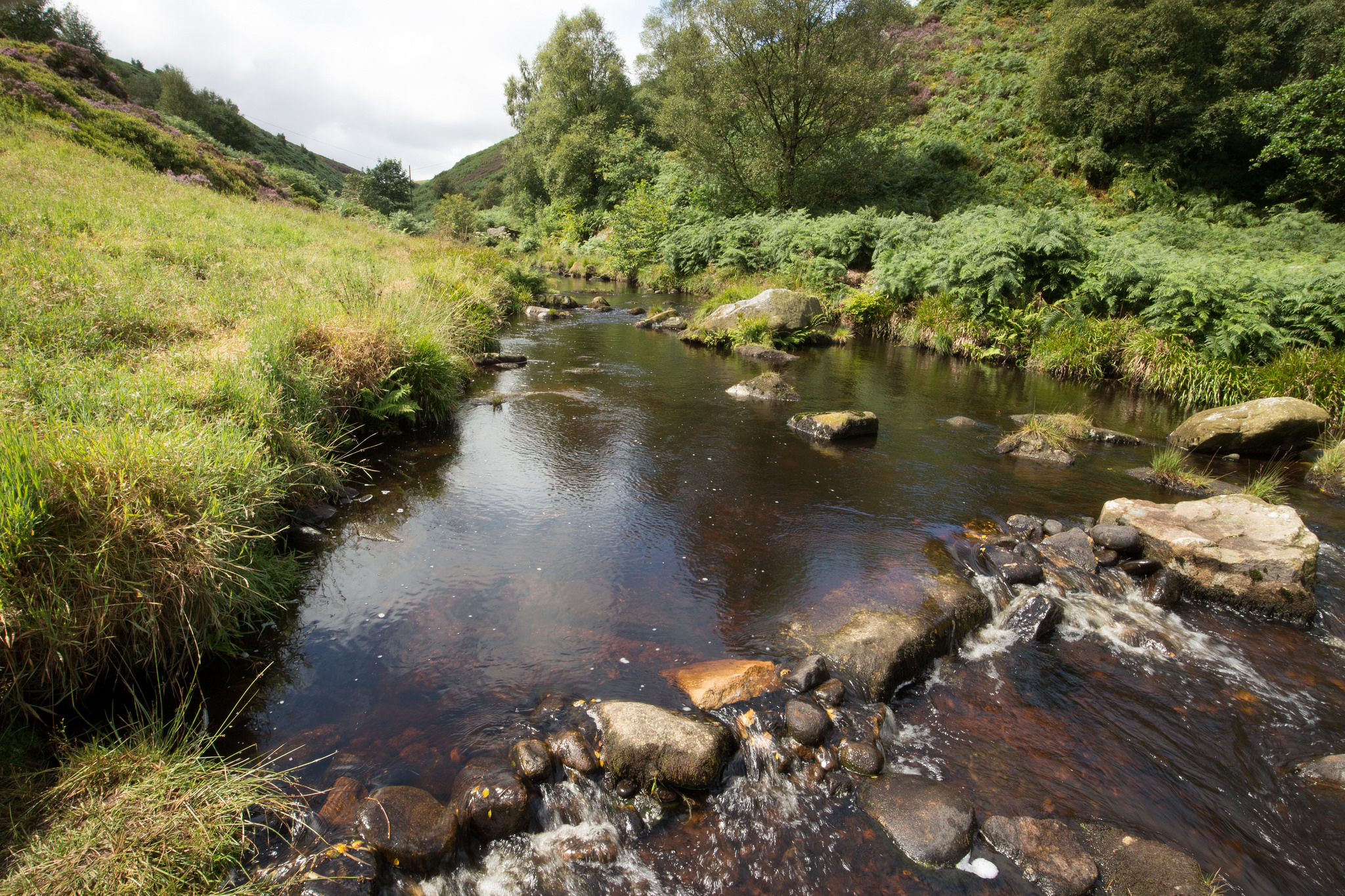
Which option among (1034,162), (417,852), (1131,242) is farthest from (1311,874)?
(1034,162)

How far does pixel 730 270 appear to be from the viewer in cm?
2545

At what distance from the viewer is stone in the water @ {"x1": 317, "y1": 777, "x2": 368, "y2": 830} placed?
334cm

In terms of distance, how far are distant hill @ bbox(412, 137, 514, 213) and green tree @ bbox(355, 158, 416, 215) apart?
26.9 feet

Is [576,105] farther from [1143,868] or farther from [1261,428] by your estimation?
[1143,868]

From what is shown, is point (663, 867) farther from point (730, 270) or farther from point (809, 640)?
point (730, 270)

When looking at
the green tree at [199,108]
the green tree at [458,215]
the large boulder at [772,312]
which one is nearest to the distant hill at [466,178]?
the green tree at [199,108]

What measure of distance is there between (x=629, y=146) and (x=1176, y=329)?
124 feet

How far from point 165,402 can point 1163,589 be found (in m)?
9.90

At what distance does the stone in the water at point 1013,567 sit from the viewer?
20.5 feet

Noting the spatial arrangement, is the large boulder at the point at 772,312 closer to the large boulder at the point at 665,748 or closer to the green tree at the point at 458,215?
the large boulder at the point at 665,748

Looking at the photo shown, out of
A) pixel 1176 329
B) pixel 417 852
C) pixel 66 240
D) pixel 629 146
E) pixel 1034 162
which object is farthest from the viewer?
pixel 629 146

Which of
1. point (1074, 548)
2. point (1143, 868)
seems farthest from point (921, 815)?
point (1074, 548)

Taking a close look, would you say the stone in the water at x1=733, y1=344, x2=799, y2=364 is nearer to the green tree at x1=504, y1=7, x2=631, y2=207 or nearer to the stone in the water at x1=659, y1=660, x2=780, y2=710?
the stone in the water at x1=659, y1=660, x2=780, y2=710

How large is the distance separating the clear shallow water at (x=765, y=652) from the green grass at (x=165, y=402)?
77cm
